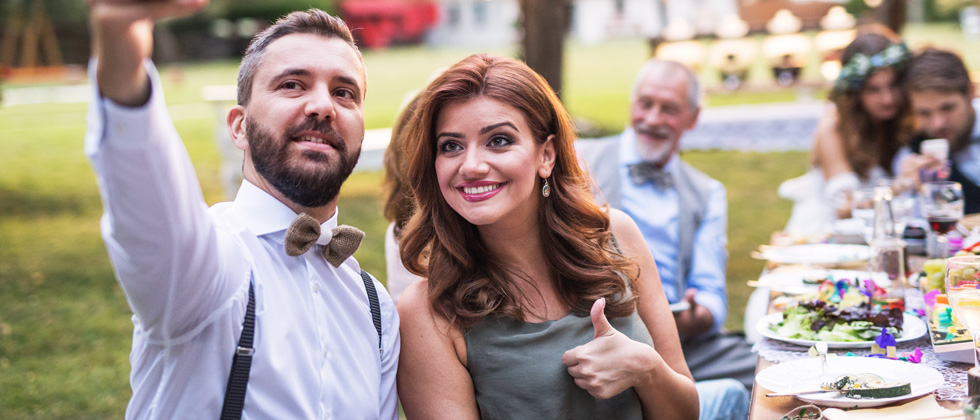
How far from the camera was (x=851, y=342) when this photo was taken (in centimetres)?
238

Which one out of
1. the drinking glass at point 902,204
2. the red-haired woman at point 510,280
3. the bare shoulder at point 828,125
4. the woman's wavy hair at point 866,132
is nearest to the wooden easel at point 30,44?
the bare shoulder at point 828,125

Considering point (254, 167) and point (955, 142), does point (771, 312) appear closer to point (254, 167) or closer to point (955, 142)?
point (254, 167)

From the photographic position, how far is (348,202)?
10414 millimetres

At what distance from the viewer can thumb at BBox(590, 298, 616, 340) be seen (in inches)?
86.1

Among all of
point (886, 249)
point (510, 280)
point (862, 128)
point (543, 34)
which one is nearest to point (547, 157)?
point (510, 280)

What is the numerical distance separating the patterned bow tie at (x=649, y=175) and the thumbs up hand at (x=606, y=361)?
191cm

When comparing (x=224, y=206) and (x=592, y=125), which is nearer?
(x=224, y=206)

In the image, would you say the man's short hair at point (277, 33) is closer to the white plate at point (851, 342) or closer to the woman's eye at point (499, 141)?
the woman's eye at point (499, 141)

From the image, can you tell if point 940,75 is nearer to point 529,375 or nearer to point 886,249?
point 886,249

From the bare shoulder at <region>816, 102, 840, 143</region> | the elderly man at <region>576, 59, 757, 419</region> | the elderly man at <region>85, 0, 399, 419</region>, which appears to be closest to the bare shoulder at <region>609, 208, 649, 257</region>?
the elderly man at <region>85, 0, 399, 419</region>

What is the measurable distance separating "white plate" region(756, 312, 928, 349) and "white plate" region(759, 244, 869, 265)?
1.01 meters

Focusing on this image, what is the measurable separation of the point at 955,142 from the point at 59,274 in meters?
7.32

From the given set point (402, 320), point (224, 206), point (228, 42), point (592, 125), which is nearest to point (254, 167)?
point (224, 206)

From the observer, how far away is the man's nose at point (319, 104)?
1.95 metres
